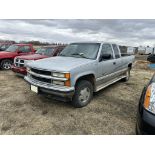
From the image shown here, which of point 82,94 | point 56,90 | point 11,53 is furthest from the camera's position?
point 11,53

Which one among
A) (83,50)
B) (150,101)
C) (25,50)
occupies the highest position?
(25,50)

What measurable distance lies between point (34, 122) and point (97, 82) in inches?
83.3

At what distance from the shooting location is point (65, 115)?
3.57 m

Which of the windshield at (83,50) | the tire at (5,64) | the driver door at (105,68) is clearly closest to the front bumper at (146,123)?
the driver door at (105,68)

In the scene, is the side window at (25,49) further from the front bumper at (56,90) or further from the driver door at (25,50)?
the front bumper at (56,90)

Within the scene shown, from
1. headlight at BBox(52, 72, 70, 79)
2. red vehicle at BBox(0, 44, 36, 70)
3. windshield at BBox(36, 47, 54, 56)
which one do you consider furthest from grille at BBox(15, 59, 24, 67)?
headlight at BBox(52, 72, 70, 79)

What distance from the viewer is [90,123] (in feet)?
10.6

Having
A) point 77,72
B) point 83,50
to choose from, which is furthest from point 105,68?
point 77,72

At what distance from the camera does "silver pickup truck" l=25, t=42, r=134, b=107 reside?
3400 millimetres

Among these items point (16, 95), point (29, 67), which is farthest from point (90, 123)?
point (16, 95)

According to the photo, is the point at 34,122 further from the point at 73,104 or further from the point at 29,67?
the point at 29,67

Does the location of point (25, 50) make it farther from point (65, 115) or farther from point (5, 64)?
point (65, 115)

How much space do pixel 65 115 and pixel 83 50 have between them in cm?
212

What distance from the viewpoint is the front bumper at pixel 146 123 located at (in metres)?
1.99
